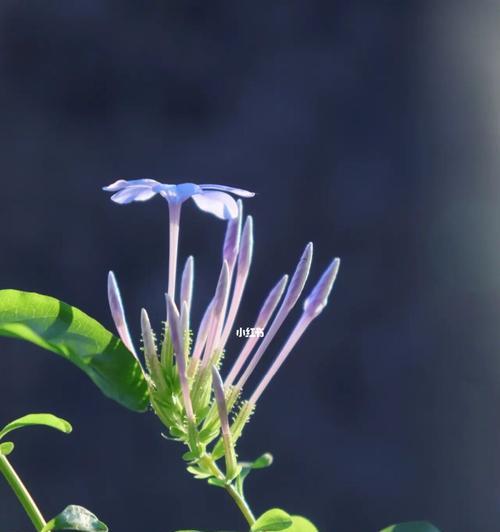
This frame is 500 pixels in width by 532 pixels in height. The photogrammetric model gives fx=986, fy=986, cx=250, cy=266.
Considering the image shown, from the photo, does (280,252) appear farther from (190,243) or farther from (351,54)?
(351,54)

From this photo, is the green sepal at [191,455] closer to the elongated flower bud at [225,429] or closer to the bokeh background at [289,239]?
the elongated flower bud at [225,429]

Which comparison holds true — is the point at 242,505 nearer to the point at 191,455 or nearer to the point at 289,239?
the point at 191,455

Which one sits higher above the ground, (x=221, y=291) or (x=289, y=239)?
(x=221, y=291)

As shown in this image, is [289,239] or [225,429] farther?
[289,239]

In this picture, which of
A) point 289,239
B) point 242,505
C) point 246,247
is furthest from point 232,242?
point 289,239

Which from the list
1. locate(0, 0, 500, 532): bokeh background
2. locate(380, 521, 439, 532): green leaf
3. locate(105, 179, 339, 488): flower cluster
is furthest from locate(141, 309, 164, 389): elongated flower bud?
locate(0, 0, 500, 532): bokeh background

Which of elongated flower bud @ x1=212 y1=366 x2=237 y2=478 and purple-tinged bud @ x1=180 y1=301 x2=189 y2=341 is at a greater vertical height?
purple-tinged bud @ x1=180 y1=301 x2=189 y2=341

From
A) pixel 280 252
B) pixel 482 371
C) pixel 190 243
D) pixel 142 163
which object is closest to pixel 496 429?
pixel 482 371

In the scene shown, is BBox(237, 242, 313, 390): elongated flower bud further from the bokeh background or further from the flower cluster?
the bokeh background
